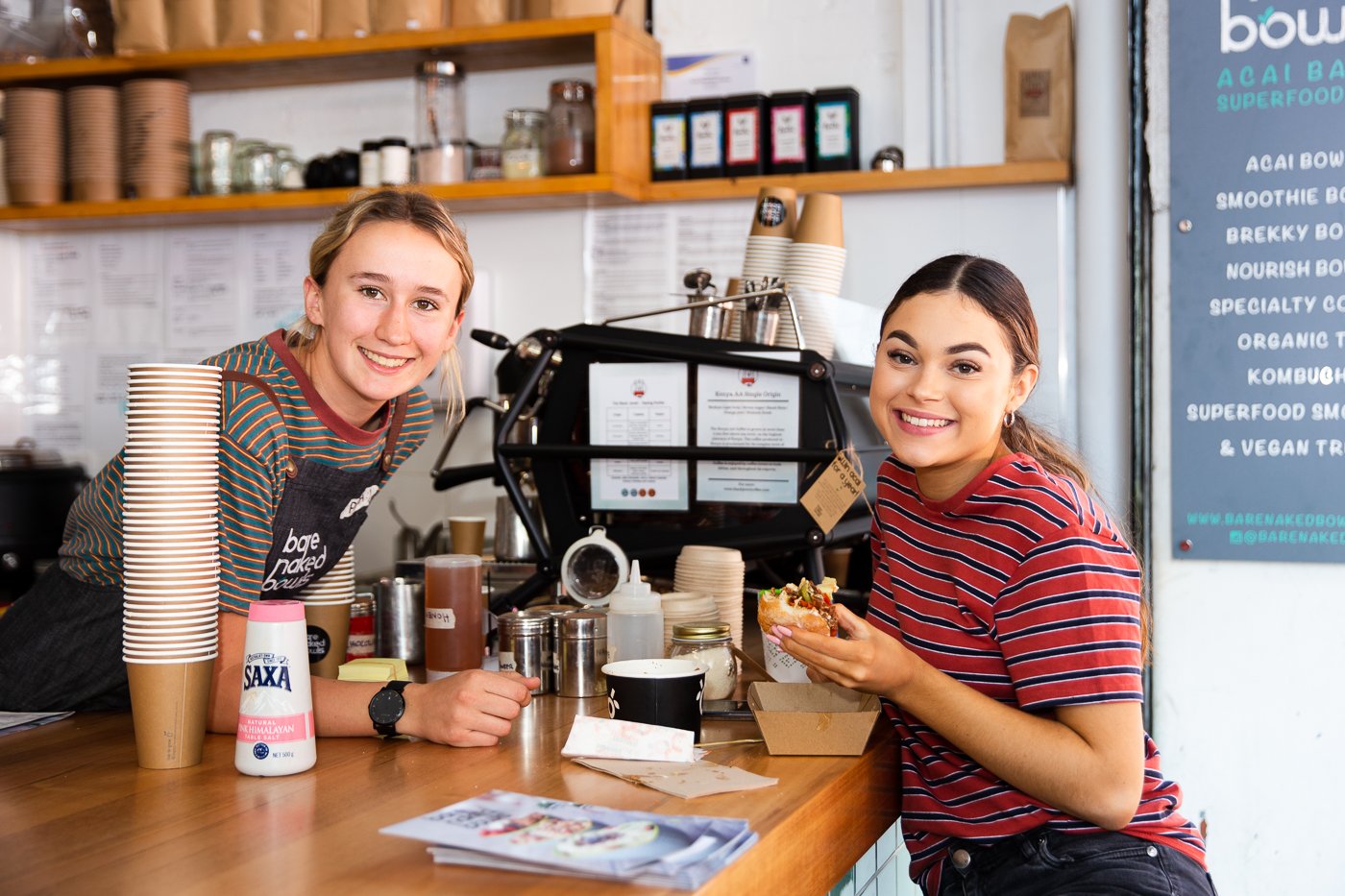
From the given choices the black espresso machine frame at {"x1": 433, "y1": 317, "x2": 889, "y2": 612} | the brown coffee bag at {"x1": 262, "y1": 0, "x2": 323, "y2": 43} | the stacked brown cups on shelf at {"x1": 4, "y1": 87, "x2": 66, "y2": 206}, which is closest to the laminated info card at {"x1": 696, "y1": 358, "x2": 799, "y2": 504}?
the black espresso machine frame at {"x1": 433, "y1": 317, "x2": 889, "y2": 612}

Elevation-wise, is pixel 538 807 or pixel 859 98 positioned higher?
pixel 859 98

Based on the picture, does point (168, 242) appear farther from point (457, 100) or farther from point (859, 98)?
point (859, 98)

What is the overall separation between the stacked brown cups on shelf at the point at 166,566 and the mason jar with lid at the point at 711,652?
1.79 feet

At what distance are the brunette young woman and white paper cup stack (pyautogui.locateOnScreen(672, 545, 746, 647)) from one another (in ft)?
1.36

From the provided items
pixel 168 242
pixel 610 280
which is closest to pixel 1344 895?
pixel 610 280

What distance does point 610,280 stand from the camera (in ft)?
10.8

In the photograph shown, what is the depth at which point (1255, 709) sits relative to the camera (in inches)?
91.4

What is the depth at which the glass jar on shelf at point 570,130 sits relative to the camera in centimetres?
307

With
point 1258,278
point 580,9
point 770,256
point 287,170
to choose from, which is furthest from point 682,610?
point 287,170

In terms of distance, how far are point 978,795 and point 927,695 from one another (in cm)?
14

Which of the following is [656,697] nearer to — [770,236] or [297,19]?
[770,236]

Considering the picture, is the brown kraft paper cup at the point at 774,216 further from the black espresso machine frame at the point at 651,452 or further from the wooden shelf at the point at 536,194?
the wooden shelf at the point at 536,194

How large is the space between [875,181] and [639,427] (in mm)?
1217

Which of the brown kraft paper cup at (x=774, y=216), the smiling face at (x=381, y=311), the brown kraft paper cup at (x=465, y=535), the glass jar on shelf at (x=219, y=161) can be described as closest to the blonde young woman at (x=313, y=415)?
the smiling face at (x=381, y=311)
